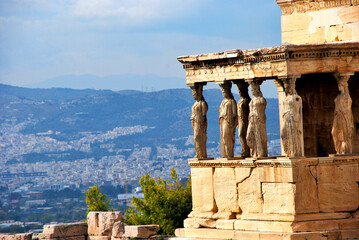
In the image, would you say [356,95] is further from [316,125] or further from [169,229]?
[169,229]

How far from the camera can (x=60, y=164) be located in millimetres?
144500

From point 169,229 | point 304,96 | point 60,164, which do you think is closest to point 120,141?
point 60,164

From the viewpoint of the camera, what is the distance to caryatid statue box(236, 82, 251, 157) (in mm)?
23781

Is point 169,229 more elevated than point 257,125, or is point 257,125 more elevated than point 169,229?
point 257,125

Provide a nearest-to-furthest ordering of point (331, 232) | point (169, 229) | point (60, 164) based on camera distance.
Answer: point (331, 232) < point (169, 229) < point (60, 164)

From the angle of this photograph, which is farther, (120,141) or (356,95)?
(120,141)

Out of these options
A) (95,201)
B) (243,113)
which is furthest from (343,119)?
(95,201)

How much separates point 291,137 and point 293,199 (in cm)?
125

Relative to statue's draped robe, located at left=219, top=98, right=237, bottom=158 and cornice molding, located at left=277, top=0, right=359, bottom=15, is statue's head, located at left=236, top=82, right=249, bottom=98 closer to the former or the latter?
statue's draped robe, located at left=219, top=98, right=237, bottom=158

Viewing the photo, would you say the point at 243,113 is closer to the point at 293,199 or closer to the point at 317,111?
the point at 317,111

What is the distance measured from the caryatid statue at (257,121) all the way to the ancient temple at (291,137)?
0.07ft

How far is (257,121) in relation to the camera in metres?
22.9

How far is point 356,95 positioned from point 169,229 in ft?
46.8

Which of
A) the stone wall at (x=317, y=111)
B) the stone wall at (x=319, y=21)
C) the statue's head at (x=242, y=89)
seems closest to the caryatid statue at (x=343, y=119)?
the stone wall at (x=317, y=111)
